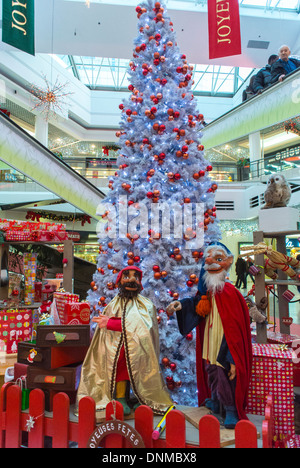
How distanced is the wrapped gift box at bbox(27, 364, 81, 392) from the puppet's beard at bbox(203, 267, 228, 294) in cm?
106

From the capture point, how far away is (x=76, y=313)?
2.91 metres

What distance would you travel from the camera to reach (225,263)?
95.5 inches

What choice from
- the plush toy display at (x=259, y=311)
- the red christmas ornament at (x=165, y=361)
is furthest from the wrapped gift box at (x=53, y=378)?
the plush toy display at (x=259, y=311)

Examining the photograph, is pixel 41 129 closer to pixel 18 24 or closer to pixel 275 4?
pixel 275 4

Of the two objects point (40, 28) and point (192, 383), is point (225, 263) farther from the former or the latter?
point (40, 28)

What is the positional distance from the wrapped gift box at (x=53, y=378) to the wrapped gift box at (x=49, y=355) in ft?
0.13

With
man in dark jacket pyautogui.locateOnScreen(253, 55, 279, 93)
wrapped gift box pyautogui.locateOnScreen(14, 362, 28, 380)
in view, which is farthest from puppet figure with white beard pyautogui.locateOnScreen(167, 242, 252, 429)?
man in dark jacket pyautogui.locateOnScreen(253, 55, 279, 93)

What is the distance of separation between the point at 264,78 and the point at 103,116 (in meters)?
9.23

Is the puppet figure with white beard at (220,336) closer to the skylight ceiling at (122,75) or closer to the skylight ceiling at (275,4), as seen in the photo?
the skylight ceiling at (275,4)

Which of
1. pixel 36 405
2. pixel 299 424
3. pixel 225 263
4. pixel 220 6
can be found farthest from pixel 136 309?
pixel 220 6

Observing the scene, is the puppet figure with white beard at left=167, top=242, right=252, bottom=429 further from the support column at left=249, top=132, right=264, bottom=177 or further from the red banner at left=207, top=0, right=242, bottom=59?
the support column at left=249, top=132, right=264, bottom=177

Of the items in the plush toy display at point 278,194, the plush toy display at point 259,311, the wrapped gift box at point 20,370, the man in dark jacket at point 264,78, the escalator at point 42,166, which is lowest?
the wrapped gift box at point 20,370

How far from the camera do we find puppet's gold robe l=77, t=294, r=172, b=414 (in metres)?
2.24

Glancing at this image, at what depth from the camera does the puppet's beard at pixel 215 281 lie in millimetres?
2336
